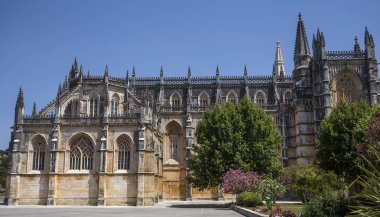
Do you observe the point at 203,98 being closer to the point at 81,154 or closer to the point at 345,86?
the point at 345,86

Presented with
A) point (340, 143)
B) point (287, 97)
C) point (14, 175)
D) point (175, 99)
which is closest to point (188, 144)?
point (175, 99)

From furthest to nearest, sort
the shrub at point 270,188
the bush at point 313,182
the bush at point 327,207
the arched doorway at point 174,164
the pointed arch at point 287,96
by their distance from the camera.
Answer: the pointed arch at point 287,96 → the arched doorway at point 174,164 → the shrub at point 270,188 → the bush at point 313,182 → the bush at point 327,207

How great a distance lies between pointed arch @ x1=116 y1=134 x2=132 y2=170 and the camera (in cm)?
4147

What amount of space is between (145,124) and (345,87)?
27.3 meters

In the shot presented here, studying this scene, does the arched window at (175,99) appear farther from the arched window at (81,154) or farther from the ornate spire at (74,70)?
the arched window at (81,154)

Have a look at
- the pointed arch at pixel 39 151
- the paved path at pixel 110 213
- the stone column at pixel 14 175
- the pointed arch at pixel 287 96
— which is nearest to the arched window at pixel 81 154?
the pointed arch at pixel 39 151

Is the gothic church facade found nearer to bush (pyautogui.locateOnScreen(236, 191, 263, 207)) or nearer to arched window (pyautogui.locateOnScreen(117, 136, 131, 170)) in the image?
arched window (pyautogui.locateOnScreen(117, 136, 131, 170))

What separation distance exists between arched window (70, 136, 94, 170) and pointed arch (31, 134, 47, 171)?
2962mm

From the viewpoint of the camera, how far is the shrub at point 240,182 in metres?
34.1

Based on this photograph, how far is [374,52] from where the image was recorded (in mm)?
53438

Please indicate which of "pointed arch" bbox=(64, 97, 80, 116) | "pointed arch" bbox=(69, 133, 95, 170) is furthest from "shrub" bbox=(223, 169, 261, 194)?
"pointed arch" bbox=(64, 97, 80, 116)

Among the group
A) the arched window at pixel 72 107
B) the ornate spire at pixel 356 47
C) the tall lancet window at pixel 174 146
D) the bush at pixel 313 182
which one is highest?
the ornate spire at pixel 356 47

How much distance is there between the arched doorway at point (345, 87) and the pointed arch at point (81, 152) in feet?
101

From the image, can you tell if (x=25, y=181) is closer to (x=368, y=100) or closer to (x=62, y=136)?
(x=62, y=136)
